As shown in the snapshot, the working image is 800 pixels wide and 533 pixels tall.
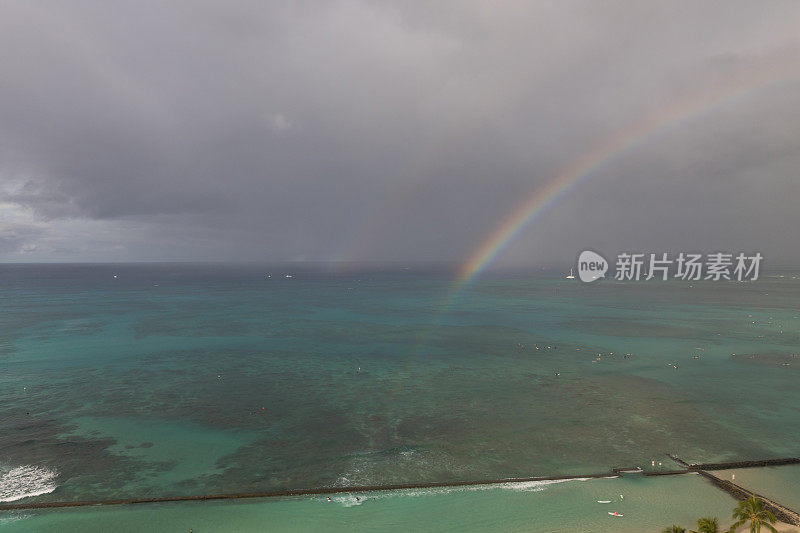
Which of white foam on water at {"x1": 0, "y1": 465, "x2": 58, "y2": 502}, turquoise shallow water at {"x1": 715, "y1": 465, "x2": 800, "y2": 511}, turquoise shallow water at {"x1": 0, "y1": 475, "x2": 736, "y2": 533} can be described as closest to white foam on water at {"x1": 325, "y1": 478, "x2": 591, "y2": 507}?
turquoise shallow water at {"x1": 0, "y1": 475, "x2": 736, "y2": 533}

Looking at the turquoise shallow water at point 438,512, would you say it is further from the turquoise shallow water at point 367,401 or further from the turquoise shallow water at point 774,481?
the turquoise shallow water at point 774,481

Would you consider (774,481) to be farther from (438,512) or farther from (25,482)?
(25,482)

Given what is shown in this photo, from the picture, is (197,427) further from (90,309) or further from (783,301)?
(783,301)

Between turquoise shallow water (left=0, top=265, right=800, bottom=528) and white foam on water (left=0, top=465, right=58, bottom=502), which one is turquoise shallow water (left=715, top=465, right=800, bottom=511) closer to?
turquoise shallow water (left=0, top=265, right=800, bottom=528)

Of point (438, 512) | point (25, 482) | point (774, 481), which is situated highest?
point (774, 481)

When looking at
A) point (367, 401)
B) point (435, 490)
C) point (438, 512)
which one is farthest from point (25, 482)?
point (367, 401)

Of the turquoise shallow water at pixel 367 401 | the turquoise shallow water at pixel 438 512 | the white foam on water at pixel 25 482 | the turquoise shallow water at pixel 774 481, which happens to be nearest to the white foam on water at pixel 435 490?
the turquoise shallow water at pixel 438 512
